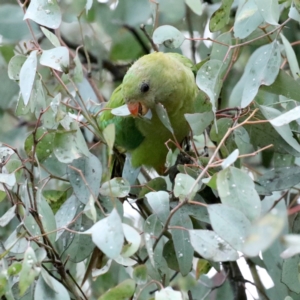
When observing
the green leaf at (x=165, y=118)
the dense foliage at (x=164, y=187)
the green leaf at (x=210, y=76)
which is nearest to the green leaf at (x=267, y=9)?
the dense foliage at (x=164, y=187)

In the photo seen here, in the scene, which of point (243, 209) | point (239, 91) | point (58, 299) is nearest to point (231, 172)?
point (243, 209)

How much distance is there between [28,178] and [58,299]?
8.6 inches

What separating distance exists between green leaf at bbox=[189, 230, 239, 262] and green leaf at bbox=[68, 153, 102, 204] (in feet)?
0.68

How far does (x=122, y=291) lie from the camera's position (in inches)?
28.0

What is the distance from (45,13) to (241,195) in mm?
438

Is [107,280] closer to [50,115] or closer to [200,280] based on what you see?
[200,280]

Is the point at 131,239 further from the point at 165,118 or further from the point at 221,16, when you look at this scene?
the point at 221,16

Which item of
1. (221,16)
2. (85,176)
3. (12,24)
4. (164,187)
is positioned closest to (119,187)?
(85,176)

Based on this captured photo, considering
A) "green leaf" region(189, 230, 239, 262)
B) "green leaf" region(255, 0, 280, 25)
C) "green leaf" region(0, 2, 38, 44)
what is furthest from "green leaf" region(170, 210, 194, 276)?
"green leaf" region(0, 2, 38, 44)

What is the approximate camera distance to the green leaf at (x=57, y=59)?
0.83m

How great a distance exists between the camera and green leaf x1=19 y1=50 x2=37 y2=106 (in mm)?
816

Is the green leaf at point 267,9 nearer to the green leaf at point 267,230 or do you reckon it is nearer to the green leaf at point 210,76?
the green leaf at point 210,76

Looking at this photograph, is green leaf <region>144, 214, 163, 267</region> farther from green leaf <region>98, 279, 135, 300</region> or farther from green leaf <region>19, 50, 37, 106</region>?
green leaf <region>19, 50, 37, 106</region>

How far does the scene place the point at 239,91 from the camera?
46.6 inches
